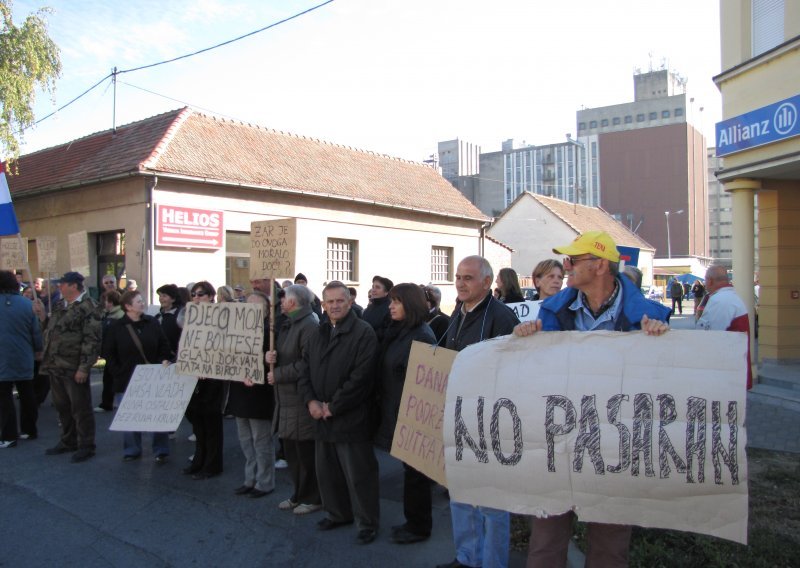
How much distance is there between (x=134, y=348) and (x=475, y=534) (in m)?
4.51

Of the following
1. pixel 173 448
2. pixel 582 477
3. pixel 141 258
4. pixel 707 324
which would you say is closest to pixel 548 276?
pixel 707 324

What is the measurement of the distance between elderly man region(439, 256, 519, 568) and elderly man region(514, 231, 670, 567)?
63 centimetres

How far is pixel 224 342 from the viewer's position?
5.95 metres

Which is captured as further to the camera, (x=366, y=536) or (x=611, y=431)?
(x=366, y=536)

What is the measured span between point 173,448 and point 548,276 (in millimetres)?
4953

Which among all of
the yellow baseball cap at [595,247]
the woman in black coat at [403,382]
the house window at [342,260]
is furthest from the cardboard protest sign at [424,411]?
the house window at [342,260]

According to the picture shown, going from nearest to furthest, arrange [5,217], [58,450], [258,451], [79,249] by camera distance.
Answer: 1. [258,451]
2. [58,450]
3. [5,217]
4. [79,249]

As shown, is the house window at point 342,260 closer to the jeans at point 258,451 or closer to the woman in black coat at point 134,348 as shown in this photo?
the woman in black coat at point 134,348

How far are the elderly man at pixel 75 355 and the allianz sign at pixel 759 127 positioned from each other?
10.3m

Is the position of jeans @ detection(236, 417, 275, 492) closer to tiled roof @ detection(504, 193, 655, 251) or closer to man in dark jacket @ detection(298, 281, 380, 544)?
man in dark jacket @ detection(298, 281, 380, 544)

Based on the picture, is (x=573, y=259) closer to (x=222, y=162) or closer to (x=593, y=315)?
(x=593, y=315)

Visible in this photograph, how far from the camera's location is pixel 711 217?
368 feet

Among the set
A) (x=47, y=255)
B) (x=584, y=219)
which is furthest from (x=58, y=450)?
(x=584, y=219)

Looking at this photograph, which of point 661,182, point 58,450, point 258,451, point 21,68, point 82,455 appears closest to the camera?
point 258,451
